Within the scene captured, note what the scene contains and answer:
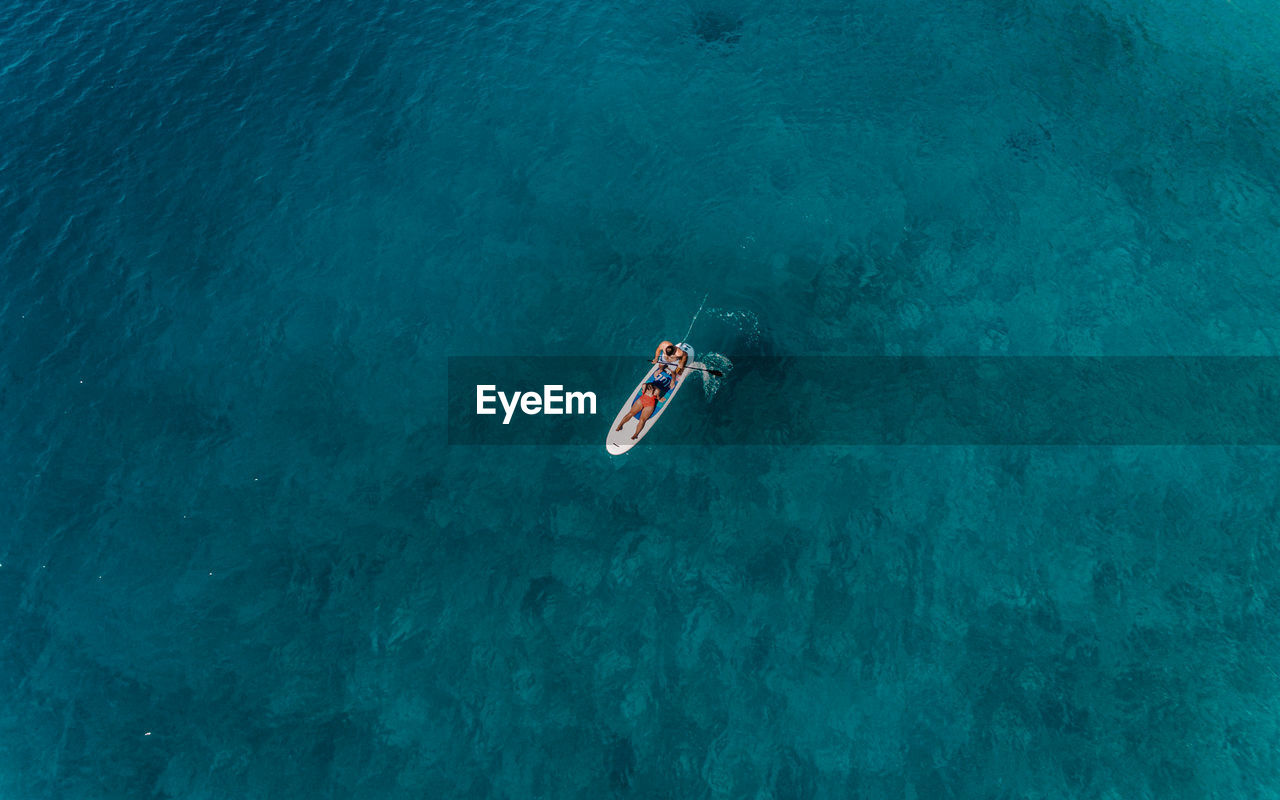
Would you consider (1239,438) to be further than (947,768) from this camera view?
Yes

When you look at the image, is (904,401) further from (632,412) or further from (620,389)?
(620,389)

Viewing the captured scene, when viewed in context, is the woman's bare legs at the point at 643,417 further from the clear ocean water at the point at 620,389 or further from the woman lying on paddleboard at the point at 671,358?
the woman lying on paddleboard at the point at 671,358

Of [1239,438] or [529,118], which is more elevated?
[529,118]

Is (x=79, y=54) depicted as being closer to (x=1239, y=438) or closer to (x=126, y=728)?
(x=126, y=728)

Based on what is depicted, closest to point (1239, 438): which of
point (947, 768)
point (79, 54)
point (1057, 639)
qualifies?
point (1057, 639)

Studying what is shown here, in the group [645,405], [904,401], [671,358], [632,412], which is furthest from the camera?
[671,358]

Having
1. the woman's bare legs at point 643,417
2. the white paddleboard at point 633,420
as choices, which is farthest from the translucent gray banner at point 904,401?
the woman's bare legs at point 643,417

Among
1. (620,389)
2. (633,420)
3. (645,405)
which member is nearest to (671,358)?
(645,405)
